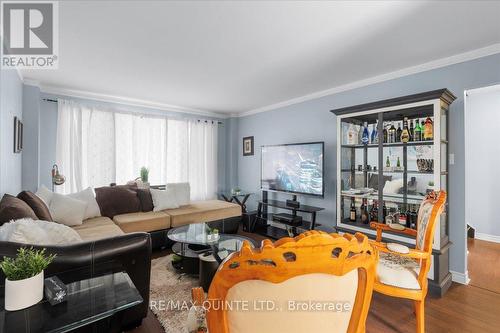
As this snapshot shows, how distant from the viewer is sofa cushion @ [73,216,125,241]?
266 cm

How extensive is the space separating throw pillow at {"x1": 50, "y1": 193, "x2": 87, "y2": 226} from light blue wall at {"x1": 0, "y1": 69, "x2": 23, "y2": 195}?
0.44 meters

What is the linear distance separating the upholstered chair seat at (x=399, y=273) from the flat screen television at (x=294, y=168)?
1.72 m

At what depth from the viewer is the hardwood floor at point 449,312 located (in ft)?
6.10

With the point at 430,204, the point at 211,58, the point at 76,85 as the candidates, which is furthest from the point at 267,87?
the point at 76,85

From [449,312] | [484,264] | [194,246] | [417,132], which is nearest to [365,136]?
Result: [417,132]

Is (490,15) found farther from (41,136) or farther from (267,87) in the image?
(41,136)

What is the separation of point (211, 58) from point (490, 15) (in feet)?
8.02

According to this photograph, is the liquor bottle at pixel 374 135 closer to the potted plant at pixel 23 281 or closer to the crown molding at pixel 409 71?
the crown molding at pixel 409 71

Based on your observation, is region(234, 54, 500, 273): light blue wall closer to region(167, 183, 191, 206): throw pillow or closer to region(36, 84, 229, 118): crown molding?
region(36, 84, 229, 118): crown molding

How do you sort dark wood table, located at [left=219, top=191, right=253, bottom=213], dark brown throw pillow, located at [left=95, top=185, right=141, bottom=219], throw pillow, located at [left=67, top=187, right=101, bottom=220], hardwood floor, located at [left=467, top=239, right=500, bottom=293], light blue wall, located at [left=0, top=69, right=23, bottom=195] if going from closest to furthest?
light blue wall, located at [left=0, top=69, right=23, bottom=195] < hardwood floor, located at [left=467, top=239, right=500, bottom=293] < throw pillow, located at [left=67, top=187, right=101, bottom=220] < dark brown throw pillow, located at [left=95, top=185, right=141, bottom=219] < dark wood table, located at [left=219, top=191, right=253, bottom=213]

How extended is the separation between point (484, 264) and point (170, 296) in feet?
12.3

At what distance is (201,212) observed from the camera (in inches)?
151

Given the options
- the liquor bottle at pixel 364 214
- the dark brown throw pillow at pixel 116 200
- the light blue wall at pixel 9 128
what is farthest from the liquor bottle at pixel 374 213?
the light blue wall at pixel 9 128

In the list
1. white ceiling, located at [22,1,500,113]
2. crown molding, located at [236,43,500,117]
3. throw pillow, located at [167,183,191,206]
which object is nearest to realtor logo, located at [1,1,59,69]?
white ceiling, located at [22,1,500,113]
